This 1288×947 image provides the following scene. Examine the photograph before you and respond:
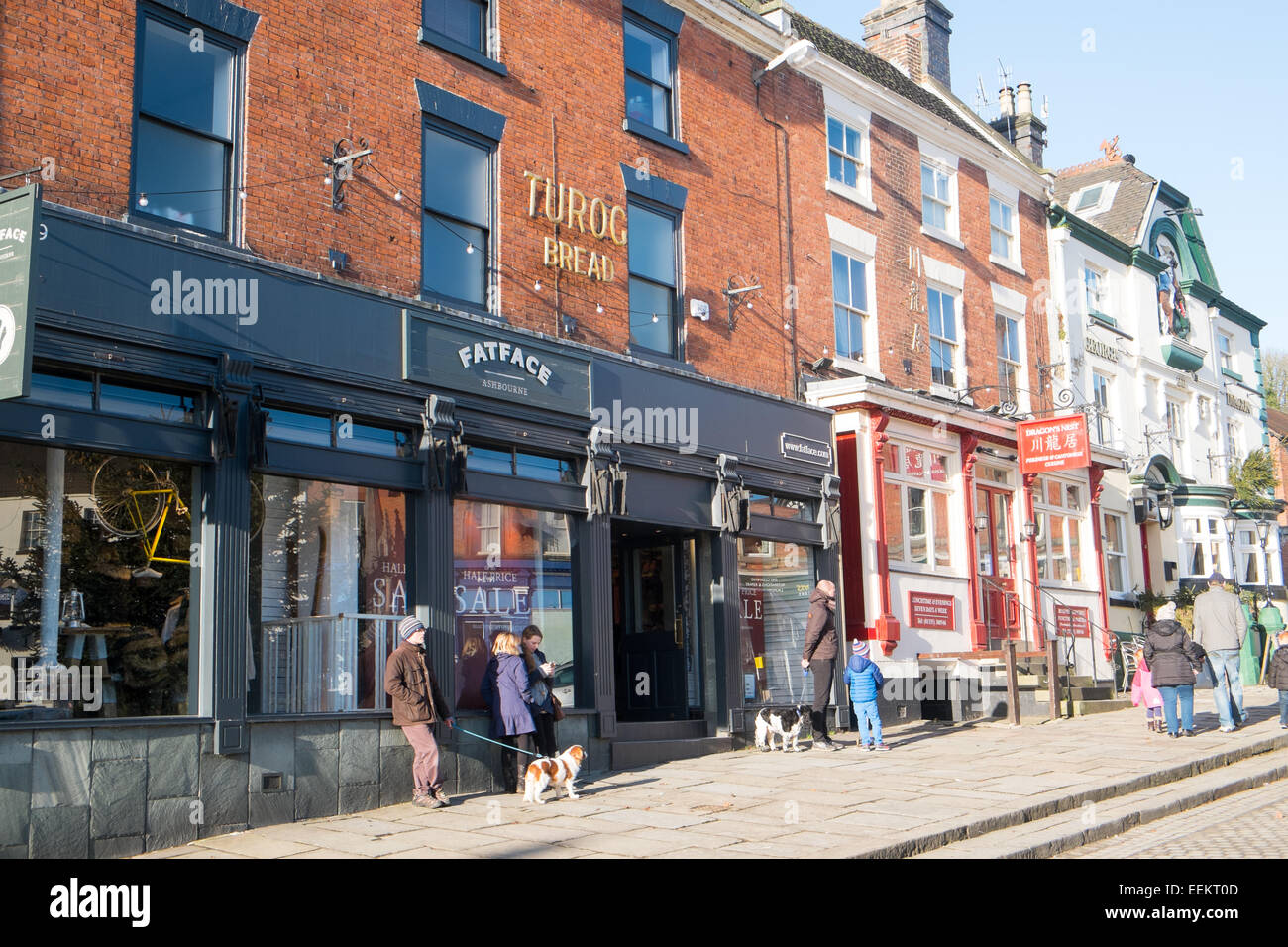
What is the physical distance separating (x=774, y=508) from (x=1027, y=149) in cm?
1524

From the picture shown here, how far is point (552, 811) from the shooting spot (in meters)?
10.5

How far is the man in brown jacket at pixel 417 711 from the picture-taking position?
10820mm

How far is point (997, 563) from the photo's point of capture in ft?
67.7

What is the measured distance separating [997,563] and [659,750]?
8830 millimetres

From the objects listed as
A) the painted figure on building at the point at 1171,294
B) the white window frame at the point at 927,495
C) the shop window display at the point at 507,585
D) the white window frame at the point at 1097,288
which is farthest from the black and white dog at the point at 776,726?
the painted figure on building at the point at 1171,294

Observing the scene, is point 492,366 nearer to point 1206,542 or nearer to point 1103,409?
point 1103,409

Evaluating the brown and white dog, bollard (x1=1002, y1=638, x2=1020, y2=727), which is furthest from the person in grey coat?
the brown and white dog

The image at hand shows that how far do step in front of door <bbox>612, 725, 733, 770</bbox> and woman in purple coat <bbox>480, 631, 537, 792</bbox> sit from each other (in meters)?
1.75

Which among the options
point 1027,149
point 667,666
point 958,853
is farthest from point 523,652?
point 1027,149

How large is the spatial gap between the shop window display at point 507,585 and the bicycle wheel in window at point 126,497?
125 inches

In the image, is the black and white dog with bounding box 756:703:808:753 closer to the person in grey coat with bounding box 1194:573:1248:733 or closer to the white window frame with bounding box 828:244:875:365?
the person in grey coat with bounding box 1194:573:1248:733

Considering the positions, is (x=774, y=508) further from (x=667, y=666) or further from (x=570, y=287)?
(x=570, y=287)

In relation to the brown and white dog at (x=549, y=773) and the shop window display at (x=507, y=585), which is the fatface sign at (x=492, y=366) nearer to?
the shop window display at (x=507, y=585)
